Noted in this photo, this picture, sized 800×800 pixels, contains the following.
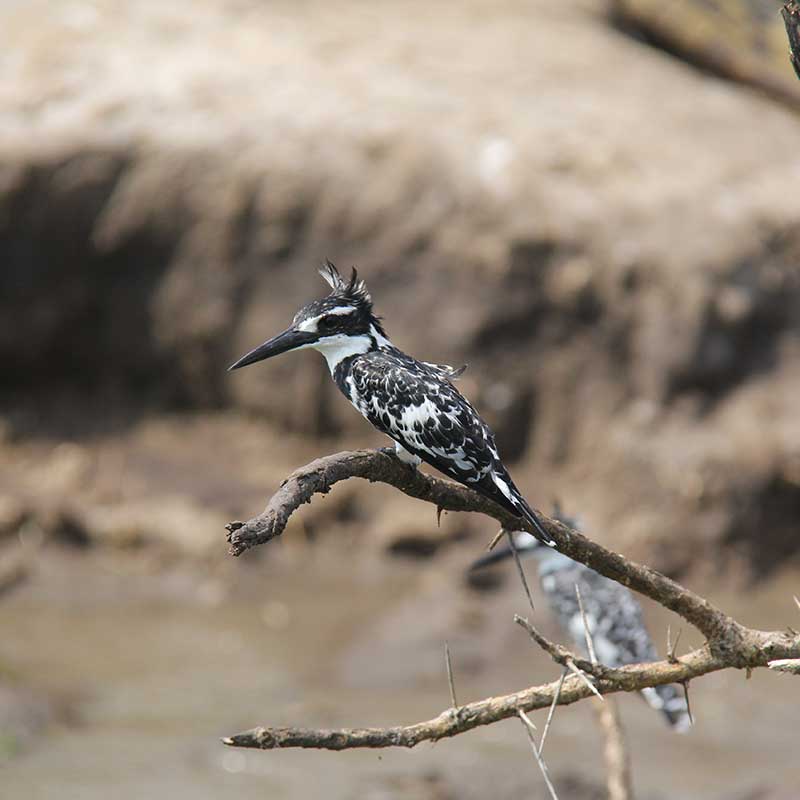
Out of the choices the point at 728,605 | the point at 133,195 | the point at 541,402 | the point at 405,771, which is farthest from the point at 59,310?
the point at 728,605

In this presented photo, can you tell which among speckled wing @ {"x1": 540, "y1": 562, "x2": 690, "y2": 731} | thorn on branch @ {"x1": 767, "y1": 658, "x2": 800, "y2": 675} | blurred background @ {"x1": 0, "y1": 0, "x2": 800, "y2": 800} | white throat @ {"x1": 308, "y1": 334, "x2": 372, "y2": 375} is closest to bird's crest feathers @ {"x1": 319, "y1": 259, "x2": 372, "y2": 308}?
white throat @ {"x1": 308, "y1": 334, "x2": 372, "y2": 375}

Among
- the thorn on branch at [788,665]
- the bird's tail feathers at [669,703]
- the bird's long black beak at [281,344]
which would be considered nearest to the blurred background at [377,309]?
the bird's tail feathers at [669,703]

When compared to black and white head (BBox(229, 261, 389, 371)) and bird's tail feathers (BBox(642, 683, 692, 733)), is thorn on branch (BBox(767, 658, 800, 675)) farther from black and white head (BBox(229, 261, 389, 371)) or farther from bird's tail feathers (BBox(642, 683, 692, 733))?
bird's tail feathers (BBox(642, 683, 692, 733))

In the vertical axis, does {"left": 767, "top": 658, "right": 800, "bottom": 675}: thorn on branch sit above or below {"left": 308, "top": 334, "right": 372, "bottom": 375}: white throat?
below

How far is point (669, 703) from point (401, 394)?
278 centimetres

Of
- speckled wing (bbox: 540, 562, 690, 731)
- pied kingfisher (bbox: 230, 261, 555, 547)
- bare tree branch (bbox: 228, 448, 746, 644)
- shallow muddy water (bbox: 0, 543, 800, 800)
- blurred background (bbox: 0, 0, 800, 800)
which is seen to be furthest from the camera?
blurred background (bbox: 0, 0, 800, 800)

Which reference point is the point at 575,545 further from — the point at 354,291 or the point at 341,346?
the point at 354,291

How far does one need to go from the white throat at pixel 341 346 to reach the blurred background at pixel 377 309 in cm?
428

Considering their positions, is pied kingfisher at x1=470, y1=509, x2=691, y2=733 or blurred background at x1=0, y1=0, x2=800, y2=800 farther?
blurred background at x1=0, y1=0, x2=800, y2=800

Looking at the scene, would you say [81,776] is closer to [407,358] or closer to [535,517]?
[407,358]

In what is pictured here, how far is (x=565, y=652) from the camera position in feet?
11.1

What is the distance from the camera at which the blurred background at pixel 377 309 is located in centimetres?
922

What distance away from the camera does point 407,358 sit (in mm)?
4633

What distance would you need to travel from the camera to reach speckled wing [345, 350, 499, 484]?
4164mm
